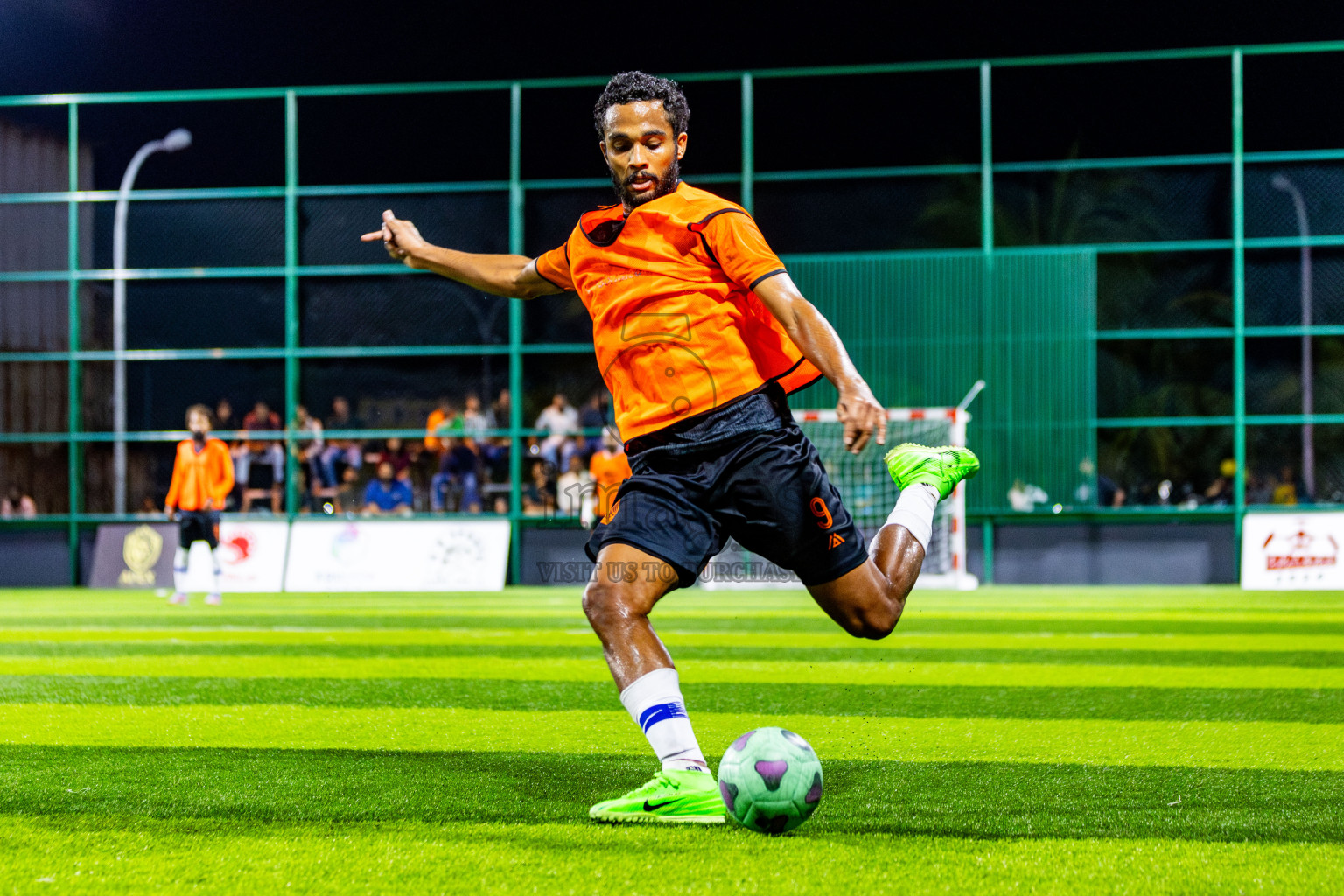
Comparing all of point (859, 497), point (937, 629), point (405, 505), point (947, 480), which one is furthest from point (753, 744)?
point (405, 505)

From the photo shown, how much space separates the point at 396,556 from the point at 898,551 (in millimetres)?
14643

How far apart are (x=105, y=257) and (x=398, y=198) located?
4859 millimetres

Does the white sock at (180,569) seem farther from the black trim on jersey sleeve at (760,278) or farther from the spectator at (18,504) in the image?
the black trim on jersey sleeve at (760,278)

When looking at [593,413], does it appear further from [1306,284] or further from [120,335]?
[1306,284]

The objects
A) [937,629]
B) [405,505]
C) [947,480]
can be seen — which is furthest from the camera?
[405,505]

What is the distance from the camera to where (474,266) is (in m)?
4.75

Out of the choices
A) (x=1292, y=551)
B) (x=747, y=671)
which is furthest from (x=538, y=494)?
(x=747, y=671)

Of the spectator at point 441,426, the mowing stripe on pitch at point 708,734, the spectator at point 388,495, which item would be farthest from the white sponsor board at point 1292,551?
the mowing stripe on pitch at point 708,734

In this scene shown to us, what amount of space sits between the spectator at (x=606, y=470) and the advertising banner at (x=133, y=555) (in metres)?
6.26

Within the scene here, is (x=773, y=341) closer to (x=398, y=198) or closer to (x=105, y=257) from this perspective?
(x=398, y=198)

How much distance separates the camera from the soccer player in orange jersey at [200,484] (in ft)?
49.8

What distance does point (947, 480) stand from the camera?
490 cm

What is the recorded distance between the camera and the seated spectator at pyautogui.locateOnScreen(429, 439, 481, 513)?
19.7 m

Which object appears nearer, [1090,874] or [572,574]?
[1090,874]
